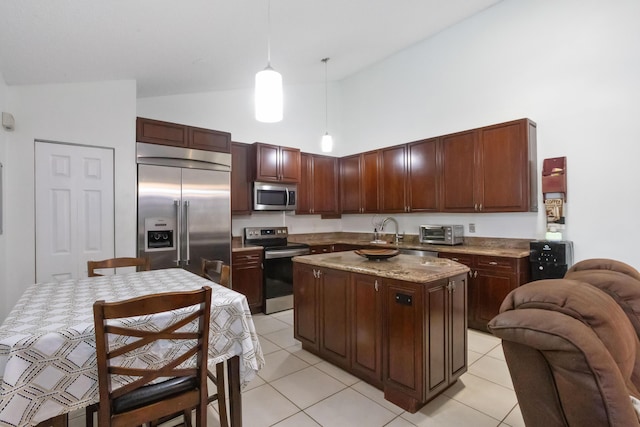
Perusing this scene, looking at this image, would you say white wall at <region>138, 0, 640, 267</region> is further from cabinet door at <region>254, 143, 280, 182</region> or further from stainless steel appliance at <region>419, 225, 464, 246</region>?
cabinet door at <region>254, 143, 280, 182</region>

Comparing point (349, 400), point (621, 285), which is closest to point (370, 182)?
point (349, 400)

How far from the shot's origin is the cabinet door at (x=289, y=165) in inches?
184

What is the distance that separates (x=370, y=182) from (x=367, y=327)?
3103 mm

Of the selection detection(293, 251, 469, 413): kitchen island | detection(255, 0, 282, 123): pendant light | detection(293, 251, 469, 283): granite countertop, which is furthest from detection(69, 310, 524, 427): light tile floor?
detection(255, 0, 282, 123): pendant light

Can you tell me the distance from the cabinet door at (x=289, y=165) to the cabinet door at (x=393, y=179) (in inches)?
53.2

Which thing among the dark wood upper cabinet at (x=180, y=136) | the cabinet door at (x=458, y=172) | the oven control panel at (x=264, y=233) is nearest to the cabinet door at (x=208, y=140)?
the dark wood upper cabinet at (x=180, y=136)

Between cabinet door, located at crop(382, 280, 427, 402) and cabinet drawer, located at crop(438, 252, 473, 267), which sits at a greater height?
cabinet drawer, located at crop(438, 252, 473, 267)

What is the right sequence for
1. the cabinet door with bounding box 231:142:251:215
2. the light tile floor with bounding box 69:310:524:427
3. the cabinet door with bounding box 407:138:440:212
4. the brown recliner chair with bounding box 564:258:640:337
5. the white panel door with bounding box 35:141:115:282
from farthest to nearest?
1. the cabinet door with bounding box 231:142:251:215
2. the cabinet door with bounding box 407:138:440:212
3. the white panel door with bounding box 35:141:115:282
4. the light tile floor with bounding box 69:310:524:427
5. the brown recliner chair with bounding box 564:258:640:337

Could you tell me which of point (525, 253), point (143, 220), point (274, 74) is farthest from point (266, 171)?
point (525, 253)

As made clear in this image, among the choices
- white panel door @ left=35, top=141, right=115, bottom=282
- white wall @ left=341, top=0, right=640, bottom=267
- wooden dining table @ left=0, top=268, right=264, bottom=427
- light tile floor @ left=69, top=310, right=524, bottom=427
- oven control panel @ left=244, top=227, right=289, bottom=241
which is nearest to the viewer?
wooden dining table @ left=0, top=268, right=264, bottom=427

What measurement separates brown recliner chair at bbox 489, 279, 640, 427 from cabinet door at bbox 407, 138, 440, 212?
3242 millimetres

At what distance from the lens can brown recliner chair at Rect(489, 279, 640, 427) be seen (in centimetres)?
77

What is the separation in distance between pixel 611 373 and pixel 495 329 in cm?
27

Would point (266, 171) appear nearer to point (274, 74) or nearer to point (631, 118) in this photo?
point (274, 74)
